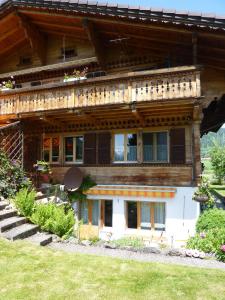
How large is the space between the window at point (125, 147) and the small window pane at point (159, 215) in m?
2.57

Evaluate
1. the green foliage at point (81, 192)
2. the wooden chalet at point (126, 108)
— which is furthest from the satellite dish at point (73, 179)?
the wooden chalet at point (126, 108)

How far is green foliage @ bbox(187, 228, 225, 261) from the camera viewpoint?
8262 millimetres

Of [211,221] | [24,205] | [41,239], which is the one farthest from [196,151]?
[41,239]

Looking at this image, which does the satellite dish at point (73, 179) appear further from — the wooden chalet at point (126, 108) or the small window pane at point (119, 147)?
the small window pane at point (119, 147)

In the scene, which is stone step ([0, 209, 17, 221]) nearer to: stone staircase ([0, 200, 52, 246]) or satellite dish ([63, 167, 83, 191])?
stone staircase ([0, 200, 52, 246])

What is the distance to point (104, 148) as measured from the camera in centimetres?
1495

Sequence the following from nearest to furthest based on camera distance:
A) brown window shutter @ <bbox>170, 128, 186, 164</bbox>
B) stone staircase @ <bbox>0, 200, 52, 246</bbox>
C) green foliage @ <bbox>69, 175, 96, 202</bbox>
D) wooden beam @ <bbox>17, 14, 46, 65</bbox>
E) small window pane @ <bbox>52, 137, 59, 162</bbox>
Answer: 1. stone staircase @ <bbox>0, 200, 52, 246</bbox>
2. brown window shutter @ <bbox>170, 128, 186, 164</bbox>
3. green foliage @ <bbox>69, 175, 96, 202</bbox>
4. small window pane @ <bbox>52, 137, 59, 162</bbox>
5. wooden beam @ <bbox>17, 14, 46, 65</bbox>

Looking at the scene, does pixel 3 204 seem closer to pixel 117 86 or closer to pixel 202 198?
pixel 117 86

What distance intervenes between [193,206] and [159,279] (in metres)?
6.89

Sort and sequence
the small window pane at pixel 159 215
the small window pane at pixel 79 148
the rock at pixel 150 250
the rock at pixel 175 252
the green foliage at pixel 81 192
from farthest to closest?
the small window pane at pixel 79 148, the green foliage at pixel 81 192, the small window pane at pixel 159 215, the rock at pixel 150 250, the rock at pixel 175 252

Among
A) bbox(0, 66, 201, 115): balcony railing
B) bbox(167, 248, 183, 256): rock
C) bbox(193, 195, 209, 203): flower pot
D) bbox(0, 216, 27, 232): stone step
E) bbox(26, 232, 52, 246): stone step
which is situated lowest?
bbox(167, 248, 183, 256): rock

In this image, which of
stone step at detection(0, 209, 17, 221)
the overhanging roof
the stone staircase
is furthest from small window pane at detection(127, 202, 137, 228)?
the overhanging roof

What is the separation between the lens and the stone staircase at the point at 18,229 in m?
8.66

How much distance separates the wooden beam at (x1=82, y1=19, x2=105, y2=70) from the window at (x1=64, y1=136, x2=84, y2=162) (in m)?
4.27
